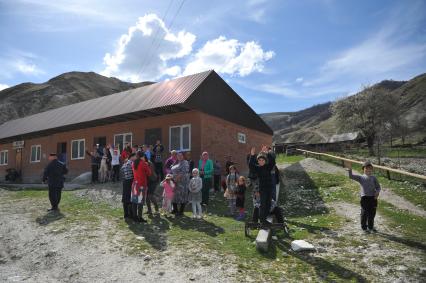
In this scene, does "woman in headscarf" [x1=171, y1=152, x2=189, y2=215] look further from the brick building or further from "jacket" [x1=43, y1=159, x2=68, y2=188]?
the brick building

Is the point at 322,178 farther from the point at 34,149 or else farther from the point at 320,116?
the point at 320,116

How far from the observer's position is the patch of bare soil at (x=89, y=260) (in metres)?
6.00

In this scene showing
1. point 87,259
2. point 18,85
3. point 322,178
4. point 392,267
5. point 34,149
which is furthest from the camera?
point 18,85

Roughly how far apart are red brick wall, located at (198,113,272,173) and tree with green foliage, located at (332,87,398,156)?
81.0ft

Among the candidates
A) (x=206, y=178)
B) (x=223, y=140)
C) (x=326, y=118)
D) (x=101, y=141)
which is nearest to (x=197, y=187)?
(x=206, y=178)

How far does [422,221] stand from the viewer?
31.7 ft

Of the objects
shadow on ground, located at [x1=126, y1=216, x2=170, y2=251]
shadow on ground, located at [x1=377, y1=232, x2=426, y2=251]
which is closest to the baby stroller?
shadow on ground, located at [x1=126, y1=216, x2=170, y2=251]

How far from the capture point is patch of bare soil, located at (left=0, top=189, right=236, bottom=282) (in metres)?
6.00

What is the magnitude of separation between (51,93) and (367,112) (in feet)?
198

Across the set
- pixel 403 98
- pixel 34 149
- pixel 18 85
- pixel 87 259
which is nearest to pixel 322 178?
pixel 87 259

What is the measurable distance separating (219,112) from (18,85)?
74803 mm

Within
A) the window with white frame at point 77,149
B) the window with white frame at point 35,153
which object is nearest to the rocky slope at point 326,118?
the window with white frame at point 77,149

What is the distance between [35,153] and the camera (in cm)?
2888

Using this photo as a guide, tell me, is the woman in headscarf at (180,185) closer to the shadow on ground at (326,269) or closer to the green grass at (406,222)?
the shadow on ground at (326,269)
